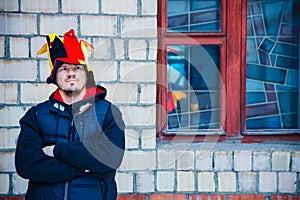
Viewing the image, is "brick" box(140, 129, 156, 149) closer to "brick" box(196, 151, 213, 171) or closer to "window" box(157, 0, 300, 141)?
"window" box(157, 0, 300, 141)

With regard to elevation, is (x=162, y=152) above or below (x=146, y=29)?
below

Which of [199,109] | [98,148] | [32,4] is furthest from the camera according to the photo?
[199,109]

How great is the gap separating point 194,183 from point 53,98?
1.24 metres

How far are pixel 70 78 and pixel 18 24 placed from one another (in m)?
0.90

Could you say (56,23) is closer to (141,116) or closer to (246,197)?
(141,116)

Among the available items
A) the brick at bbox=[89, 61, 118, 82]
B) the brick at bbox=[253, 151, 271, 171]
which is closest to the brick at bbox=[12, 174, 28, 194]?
the brick at bbox=[89, 61, 118, 82]

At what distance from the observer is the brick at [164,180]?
3316 mm

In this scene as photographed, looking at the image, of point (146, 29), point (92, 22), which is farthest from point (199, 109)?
point (92, 22)

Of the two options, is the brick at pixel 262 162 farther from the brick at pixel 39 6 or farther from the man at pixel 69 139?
the brick at pixel 39 6

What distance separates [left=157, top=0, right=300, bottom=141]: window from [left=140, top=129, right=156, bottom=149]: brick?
0.19m

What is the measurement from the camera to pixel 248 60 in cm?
353

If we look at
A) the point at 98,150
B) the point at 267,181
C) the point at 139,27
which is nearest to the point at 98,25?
the point at 139,27

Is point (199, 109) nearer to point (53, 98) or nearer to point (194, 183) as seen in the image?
point (194, 183)

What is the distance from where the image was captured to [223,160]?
10.9 ft
